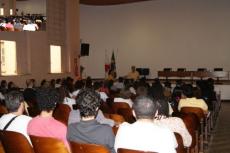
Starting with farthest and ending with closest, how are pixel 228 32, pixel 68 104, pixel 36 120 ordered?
pixel 228 32 → pixel 68 104 → pixel 36 120

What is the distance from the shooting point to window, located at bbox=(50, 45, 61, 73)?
1642cm

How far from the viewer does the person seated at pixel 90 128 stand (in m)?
3.17

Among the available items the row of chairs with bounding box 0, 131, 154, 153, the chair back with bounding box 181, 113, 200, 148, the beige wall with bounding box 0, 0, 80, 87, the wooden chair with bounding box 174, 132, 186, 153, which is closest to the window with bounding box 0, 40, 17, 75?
the beige wall with bounding box 0, 0, 80, 87

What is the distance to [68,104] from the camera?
23.1 ft

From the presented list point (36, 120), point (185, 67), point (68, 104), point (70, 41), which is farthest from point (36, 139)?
point (185, 67)

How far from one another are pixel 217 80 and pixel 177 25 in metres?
4.36

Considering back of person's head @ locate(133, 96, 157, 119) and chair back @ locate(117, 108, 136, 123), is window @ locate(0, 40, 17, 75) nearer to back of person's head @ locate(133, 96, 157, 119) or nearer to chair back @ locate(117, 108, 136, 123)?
chair back @ locate(117, 108, 136, 123)

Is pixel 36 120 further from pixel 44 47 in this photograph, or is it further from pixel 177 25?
pixel 177 25

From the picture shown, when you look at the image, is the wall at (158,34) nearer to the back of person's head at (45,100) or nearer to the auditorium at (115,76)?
the auditorium at (115,76)

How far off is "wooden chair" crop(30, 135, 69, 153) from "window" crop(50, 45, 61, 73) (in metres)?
13.3

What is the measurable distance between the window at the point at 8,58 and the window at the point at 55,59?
2.57m

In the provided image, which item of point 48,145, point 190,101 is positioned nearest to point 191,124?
point 190,101

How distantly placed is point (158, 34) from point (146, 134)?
18.7 meters

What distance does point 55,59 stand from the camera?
16.7 meters
